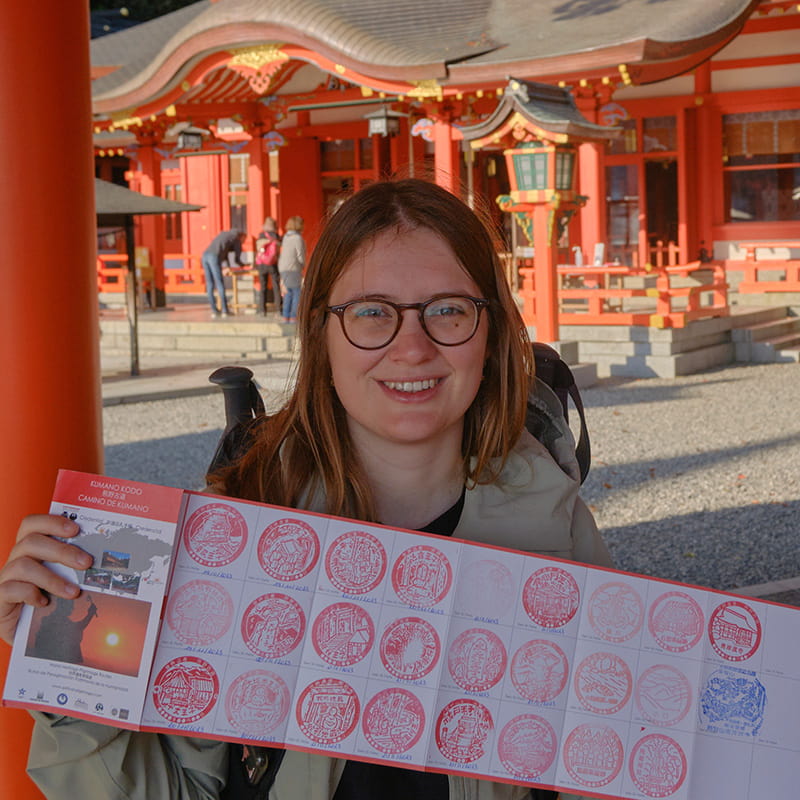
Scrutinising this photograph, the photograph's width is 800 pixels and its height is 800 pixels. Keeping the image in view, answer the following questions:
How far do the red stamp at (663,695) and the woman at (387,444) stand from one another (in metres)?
0.23

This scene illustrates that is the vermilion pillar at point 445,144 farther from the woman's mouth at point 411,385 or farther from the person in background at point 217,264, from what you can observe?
the woman's mouth at point 411,385

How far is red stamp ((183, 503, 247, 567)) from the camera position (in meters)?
1.38

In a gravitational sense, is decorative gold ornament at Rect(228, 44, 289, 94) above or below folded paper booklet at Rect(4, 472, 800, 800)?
above

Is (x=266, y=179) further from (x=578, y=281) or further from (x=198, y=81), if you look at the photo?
(x=578, y=281)

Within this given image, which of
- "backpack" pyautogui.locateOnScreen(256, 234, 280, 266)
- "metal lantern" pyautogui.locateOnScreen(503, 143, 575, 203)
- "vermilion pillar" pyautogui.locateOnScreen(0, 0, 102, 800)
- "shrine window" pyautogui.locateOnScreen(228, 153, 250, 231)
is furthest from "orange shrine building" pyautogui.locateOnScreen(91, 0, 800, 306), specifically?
"vermilion pillar" pyautogui.locateOnScreen(0, 0, 102, 800)

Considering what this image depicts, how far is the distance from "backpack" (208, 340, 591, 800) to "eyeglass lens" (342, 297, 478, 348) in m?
0.34

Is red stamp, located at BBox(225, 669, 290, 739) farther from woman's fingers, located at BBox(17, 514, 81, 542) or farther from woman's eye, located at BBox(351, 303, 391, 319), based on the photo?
woman's eye, located at BBox(351, 303, 391, 319)

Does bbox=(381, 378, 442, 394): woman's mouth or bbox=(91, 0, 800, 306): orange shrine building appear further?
bbox=(91, 0, 800, 306): orange shrine building

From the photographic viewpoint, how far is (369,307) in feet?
4.99

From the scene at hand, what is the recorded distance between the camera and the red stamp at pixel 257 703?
4.49ft

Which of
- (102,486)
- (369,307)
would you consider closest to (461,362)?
(369,307)

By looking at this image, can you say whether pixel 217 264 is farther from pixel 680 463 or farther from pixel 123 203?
pixel 680 463

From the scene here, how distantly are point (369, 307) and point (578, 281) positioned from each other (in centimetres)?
1204

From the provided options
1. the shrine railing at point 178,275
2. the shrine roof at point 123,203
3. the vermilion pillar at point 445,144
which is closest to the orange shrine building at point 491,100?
the vermilion pillar at point 445,144
